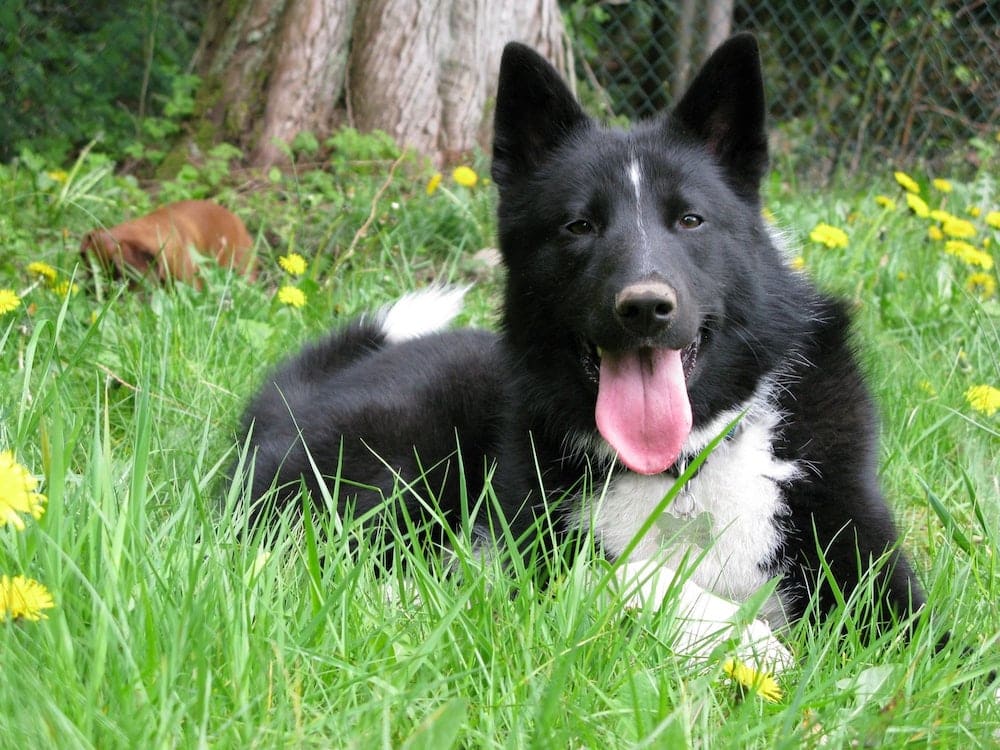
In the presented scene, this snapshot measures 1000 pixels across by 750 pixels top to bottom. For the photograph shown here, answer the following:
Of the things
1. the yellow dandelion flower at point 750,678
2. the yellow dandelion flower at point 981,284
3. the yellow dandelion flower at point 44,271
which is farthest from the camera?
the yellow dandelion flower at point 981,284

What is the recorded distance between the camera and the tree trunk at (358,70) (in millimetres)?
5008

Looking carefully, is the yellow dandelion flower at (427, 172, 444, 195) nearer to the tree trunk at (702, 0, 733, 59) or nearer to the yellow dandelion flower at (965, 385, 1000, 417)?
the yellow dandelion flower at (965, 385, 1000, 417)

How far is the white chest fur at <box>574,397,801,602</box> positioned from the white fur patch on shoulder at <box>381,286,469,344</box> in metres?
1.17

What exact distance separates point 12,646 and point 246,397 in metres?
1.83

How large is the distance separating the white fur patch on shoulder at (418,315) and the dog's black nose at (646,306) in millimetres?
1345

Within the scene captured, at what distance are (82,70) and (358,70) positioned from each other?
1.89 m

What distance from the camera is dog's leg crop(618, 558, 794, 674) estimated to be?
5.90 feet

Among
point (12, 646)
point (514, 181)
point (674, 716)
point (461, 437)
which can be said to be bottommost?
point (461, 437)

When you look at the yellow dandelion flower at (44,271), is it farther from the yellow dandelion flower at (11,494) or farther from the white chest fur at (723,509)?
the yellow dandelion flower at (11,494)

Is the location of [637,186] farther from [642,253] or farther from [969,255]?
[969,255]

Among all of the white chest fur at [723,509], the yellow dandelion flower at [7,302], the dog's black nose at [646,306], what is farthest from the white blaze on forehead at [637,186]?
the yellow dandelion flower at [7,302]

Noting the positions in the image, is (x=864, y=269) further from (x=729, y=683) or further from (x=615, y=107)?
(x=615, y=107)

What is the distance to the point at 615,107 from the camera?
7363mm

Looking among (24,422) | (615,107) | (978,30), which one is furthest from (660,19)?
(24,422)
